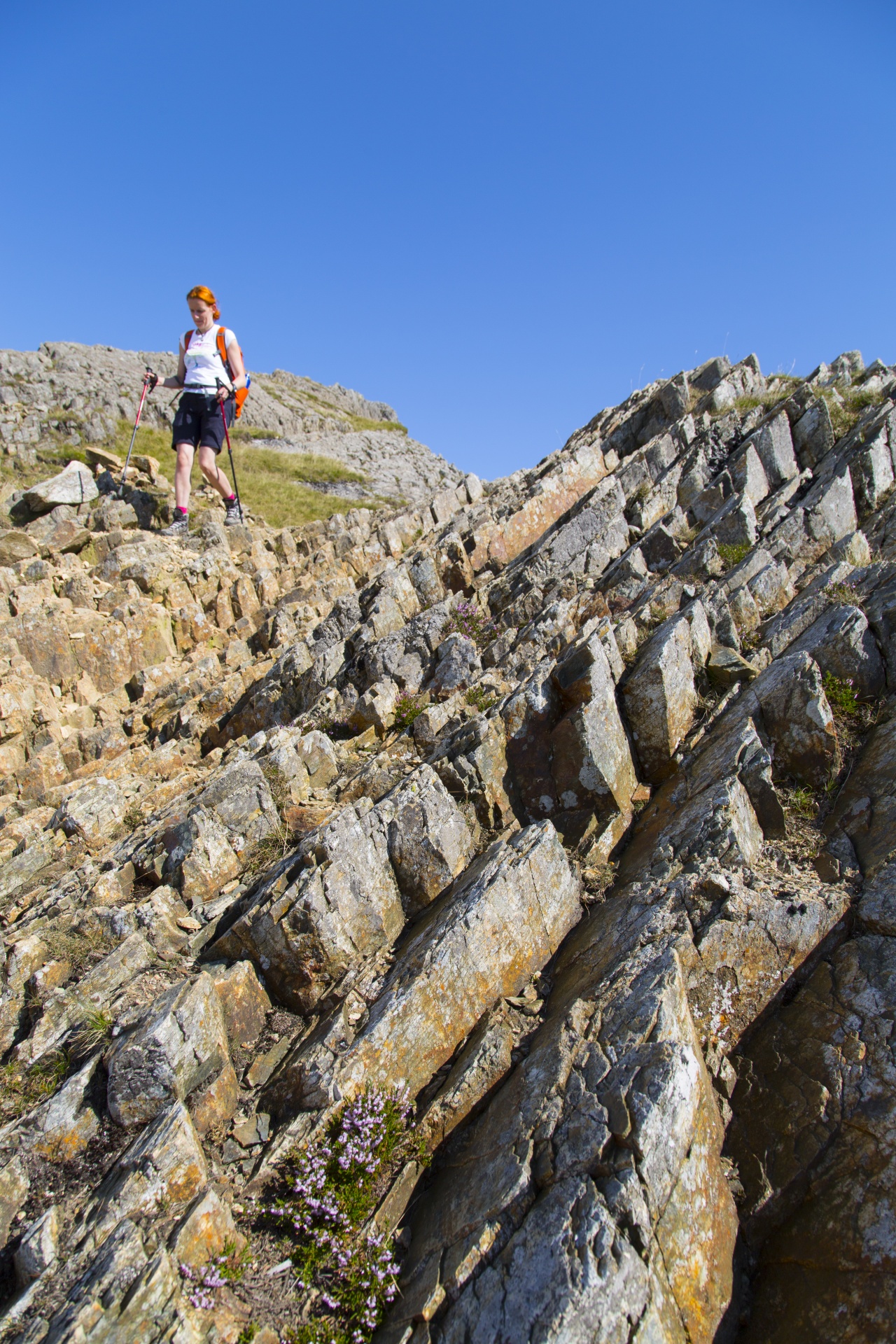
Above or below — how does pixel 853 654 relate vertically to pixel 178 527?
below

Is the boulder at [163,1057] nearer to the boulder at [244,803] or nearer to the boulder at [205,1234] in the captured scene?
the boulder at [205,1234]

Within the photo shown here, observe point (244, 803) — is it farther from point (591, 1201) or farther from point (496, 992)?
point (591, 1201)

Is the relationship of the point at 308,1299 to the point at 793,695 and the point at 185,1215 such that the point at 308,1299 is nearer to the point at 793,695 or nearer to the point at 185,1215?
the point at 185,1215

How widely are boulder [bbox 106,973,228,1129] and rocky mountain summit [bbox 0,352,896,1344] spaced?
0.03 m

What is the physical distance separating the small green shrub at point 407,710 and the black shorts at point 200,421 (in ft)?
36.4

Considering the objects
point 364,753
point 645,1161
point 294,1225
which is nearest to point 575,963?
point 645,1161

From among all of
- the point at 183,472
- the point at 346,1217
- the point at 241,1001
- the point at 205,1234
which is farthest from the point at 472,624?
the point at 183,472

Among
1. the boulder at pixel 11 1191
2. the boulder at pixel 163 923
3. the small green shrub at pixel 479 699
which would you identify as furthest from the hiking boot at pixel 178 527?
the boulder at pixel 11 1191

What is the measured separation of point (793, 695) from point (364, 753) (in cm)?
656

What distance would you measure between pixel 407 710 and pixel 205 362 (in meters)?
12.5

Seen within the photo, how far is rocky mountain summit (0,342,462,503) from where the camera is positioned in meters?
34.1

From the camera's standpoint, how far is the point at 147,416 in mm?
40375

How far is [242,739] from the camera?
42.3 ft

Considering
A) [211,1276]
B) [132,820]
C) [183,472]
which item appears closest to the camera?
[211,1276]
